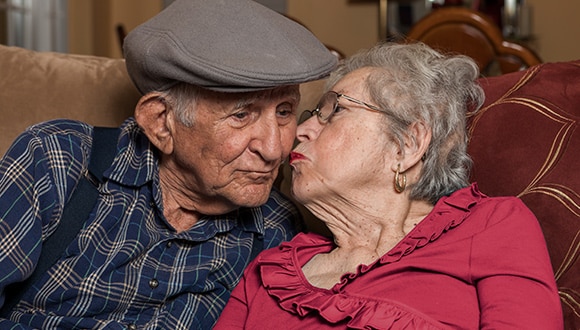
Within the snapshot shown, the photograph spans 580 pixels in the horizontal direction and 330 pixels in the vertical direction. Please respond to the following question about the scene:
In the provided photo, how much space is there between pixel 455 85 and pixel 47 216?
88 cm

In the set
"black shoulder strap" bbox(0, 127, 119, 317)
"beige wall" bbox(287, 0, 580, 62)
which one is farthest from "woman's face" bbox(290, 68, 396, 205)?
"beige wall" bbox(287, 0, 580, 62)

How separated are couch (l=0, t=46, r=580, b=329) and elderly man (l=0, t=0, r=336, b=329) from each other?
0.36 meters

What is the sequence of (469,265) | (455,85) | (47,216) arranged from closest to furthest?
(469,265) → (47,216) → (455,85)

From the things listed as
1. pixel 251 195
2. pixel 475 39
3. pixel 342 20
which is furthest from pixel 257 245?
pixel 342 20

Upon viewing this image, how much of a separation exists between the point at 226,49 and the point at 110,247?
1.57ft

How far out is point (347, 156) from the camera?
160 centimetres

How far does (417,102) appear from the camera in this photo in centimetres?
161

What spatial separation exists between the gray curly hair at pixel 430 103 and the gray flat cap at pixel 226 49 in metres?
0.15

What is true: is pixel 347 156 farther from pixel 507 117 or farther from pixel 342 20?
pixel 342 20

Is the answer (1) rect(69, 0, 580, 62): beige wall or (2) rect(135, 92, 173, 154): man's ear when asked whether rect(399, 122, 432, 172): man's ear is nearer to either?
(2) rect(135, 92, 173, 154): man's ear

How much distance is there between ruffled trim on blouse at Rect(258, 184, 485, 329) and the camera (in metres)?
1.41

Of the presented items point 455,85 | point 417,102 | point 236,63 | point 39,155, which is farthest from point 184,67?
point 455,85

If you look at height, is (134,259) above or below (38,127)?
below

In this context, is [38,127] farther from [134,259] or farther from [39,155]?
[134,259]
